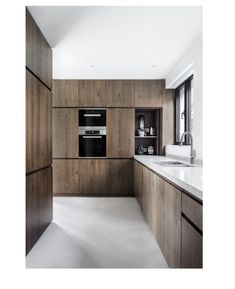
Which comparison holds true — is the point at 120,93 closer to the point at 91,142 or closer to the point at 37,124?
the point at 91,142

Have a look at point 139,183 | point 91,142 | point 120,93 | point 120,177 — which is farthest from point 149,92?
point 139,183

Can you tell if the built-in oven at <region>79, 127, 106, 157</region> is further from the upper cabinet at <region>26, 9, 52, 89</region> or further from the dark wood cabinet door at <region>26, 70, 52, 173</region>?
the upper cabinet at <region>26, 9, 52, 89</region>

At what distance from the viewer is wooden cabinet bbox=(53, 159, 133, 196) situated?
515cm

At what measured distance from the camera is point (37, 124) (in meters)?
2.81

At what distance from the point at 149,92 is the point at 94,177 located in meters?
2.04

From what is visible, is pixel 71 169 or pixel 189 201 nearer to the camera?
pixel 189 201

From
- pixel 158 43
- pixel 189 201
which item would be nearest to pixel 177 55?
pixel 158 43
